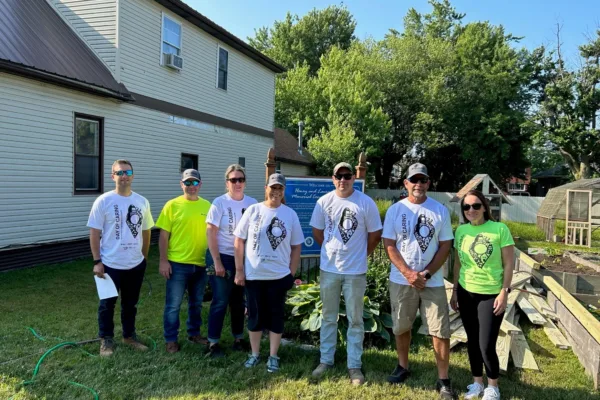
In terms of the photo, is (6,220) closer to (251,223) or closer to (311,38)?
(251,223)

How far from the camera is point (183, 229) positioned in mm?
4012

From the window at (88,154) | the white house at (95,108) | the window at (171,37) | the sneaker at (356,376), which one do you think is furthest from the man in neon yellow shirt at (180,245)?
the window at (171,37)

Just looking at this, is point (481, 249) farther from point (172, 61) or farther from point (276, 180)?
point (172, 61)

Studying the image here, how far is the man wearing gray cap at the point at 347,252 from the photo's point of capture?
11.9ft

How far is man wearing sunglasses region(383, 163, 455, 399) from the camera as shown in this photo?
11.1 feet

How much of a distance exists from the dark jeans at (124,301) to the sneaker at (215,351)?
0.87 meters

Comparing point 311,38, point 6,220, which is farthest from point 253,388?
point 311,38

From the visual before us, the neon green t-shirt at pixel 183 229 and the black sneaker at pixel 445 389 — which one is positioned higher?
the neon green t-shirt at pixel 183 229

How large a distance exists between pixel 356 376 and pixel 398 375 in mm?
384

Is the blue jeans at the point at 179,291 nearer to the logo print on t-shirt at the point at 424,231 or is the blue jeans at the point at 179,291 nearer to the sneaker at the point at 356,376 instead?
the sneaker at the point at 356,376

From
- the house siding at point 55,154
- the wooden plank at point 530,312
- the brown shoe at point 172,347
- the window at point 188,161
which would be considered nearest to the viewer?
the brown shoe at point 172,347

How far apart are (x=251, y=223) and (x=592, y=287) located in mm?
5635

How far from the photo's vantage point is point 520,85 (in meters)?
29.0

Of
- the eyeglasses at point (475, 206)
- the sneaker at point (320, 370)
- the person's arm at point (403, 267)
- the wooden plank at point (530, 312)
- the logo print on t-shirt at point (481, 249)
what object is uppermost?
the eyeglasses at point (475, 206)
